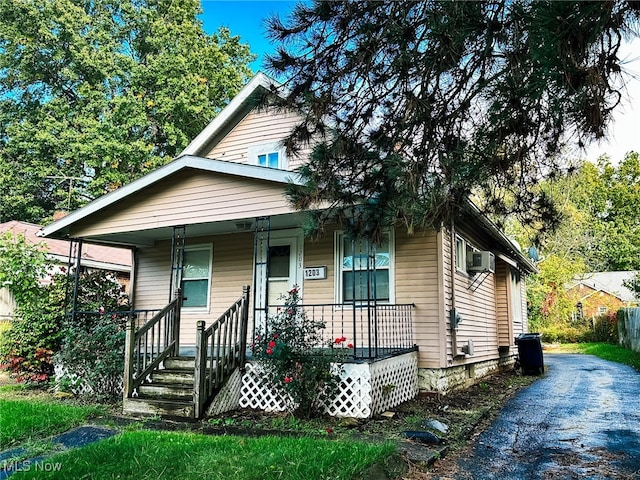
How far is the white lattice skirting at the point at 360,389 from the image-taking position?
6.63 meters

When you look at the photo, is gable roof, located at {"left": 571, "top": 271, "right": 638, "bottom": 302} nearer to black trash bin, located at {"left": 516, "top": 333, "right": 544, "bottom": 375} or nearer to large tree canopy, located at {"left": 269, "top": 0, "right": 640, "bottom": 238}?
black trash bin, located at {"left": 516, "top": 333, "right": 544, "bottom": 375}

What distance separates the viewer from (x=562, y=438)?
6.07 meters

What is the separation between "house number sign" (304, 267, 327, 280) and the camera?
30.7ft

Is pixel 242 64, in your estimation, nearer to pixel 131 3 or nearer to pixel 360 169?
pixel 131 3

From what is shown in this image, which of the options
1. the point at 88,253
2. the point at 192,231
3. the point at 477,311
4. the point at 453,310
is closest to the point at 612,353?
the point at 477,311

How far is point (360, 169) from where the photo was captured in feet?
18.3

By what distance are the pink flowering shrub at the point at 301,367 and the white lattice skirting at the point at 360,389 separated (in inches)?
7.8

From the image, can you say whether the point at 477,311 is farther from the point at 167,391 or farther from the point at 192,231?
the point at 167,391

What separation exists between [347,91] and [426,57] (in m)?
0.97

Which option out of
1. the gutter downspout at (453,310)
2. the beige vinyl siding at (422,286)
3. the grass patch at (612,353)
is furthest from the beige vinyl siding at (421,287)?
the grass patch at (612,353)

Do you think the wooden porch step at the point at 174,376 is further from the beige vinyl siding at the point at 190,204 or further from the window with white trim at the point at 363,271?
the window with white trim at the point at 363,271

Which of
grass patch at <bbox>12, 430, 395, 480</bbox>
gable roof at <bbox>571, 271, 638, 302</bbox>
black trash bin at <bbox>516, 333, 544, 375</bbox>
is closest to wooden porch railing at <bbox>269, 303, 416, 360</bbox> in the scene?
grass patch at <bbox>12, 430, 395, 480</bbox>

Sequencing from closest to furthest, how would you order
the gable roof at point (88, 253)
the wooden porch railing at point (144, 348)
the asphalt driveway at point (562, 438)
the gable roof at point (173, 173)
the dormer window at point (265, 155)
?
the asphalt driveway at point (562, 438) < the wooden porch railing at point (144, 348) < the gable roof at point (173, 173) < the dormer window at point (265, 155) < the gable roof at point (88, 253)

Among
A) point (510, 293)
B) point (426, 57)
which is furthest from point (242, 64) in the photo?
point (426, 57)
